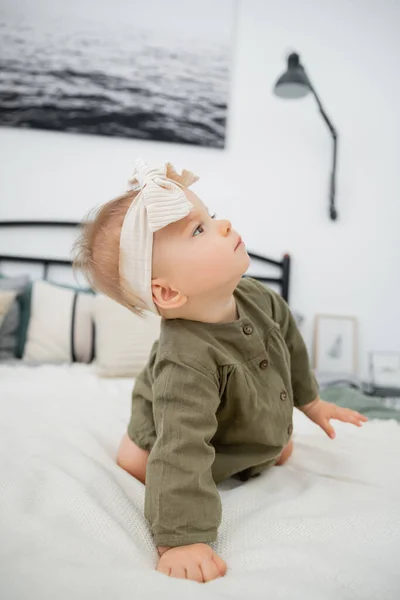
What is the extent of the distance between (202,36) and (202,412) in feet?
7.29

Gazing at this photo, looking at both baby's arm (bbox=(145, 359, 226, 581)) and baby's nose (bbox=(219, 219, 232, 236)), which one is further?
baby's nose (bbox=(219, 219, 232, 236))

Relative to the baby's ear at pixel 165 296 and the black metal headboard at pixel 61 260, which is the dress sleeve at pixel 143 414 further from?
the black metal headboard at pixel 61 260

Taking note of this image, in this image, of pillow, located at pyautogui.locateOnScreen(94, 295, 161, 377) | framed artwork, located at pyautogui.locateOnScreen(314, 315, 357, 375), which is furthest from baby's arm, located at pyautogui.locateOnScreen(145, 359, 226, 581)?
framed artwork, located at pyautogui.locateOnScreen(314, 315, 357, 375)

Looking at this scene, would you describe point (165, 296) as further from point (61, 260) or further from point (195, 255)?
point (61, 260)

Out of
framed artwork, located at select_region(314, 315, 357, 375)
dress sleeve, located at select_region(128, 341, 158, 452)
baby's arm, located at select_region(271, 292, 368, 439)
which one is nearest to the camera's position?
dress sleeve, located at select_region(128, 341, 158, 452)

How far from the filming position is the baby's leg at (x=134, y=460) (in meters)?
0.85

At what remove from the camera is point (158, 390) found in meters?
0.72

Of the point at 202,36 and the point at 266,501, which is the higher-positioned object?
the point at 202,36

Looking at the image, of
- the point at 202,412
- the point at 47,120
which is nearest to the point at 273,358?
the point at 202,412

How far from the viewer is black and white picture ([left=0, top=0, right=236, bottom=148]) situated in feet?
7.44

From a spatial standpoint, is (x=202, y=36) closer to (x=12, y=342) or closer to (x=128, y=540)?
(x=12, y=342)

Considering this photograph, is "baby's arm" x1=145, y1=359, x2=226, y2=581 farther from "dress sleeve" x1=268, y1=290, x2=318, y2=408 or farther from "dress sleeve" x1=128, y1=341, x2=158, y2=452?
"dress sleeve" x1=268, y1=290, x2=318, y2=408

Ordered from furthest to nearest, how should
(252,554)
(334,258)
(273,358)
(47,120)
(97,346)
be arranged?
(334,258)
(47,120)
(97,346)
(273,358)
(252,554)

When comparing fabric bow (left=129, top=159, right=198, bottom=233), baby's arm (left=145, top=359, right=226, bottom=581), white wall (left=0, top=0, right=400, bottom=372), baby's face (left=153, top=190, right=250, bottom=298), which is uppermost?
white wall (left=0, top=0, right=400, bottom=372)
